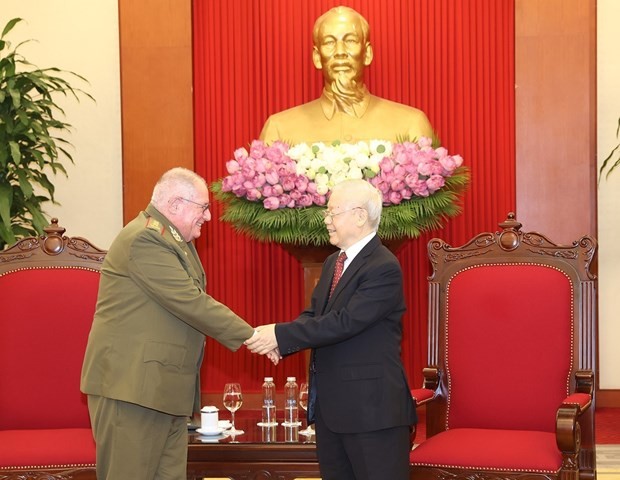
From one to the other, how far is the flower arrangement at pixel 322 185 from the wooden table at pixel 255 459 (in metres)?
0.98

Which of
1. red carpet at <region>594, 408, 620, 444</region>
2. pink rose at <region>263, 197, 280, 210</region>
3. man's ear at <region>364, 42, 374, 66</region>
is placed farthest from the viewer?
man's ear at <region>364, 42, 374, 66</region>

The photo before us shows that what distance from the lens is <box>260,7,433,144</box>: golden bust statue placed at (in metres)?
5.28

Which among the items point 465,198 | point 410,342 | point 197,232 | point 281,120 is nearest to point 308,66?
point 281,120

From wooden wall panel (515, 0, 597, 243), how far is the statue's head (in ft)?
3.18

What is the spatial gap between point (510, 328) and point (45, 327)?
1.75m

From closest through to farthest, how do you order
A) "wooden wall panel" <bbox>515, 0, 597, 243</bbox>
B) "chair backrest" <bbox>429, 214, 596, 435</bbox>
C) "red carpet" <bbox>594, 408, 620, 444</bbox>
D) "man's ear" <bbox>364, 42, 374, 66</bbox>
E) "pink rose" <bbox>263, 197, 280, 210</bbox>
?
1. "chair backrest" <bbox>429, 214, 596, 435</bbox>
2. "pink rose" <bbox>263, 197, 280, 210</bbox>
3. "red carpet" <bbox>594, 408, 620, 444</bbox>
4. "man's ear" <bbox>364, 42, 374, 66</bbox>
5. "wooden wall panel" <bbox>515, 0, 597, 243</bbox>

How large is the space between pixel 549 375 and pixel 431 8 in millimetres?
2907

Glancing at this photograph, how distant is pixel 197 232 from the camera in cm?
335

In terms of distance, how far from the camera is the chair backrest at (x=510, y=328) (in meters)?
3.70

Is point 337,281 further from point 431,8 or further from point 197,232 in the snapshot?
point 431,8

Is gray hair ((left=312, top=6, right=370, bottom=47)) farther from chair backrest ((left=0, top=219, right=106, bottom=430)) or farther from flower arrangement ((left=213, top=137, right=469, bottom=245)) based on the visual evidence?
chair backrest ((left=0, top=219, right=106, bottom=430))

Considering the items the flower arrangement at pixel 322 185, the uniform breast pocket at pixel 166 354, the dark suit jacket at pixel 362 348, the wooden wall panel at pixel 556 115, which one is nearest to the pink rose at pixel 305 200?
the flower arrangement at pixel 322 185

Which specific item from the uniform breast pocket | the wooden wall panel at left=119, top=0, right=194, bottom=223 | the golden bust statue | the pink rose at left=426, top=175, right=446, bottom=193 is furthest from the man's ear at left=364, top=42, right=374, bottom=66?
the uniform breast pocket

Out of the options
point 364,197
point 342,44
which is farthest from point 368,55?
point 364,197
